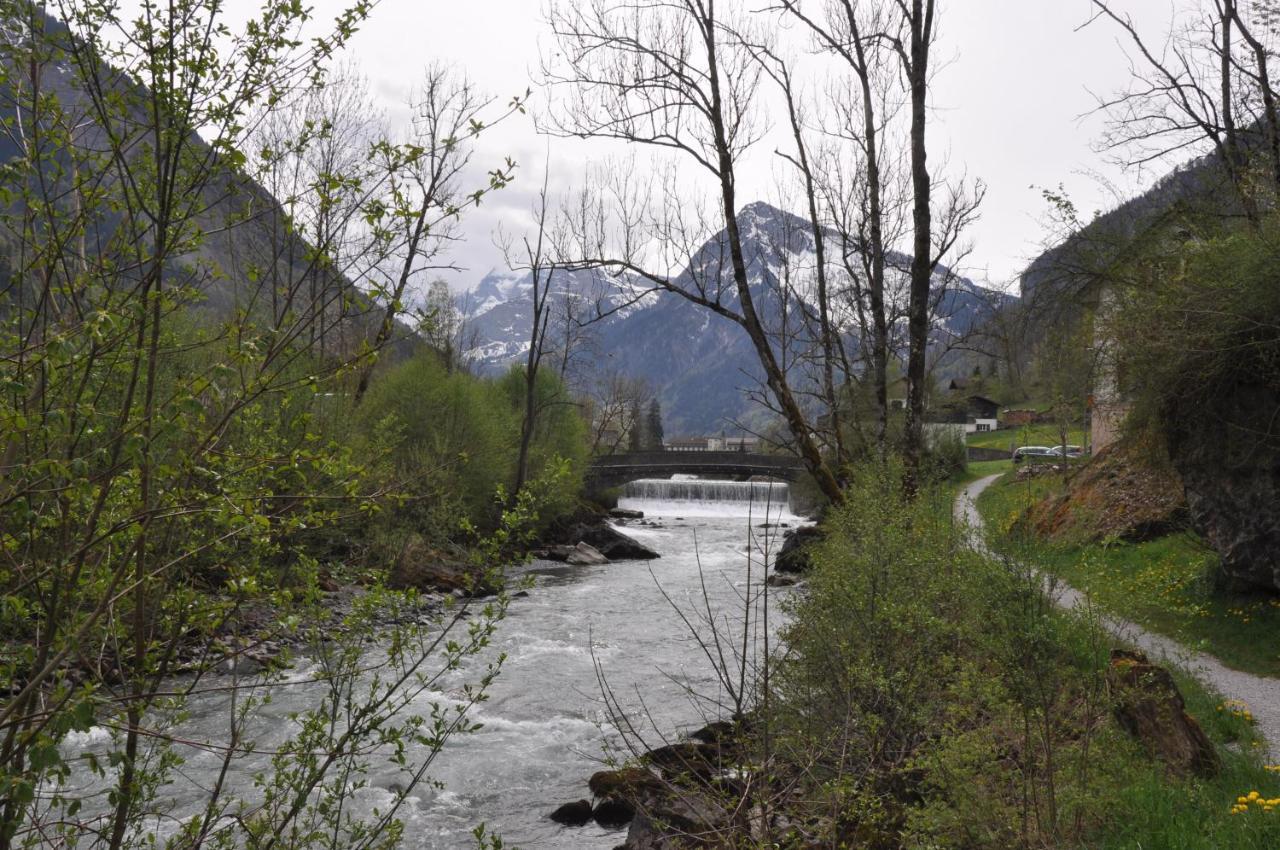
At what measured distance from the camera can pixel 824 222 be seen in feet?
47.7

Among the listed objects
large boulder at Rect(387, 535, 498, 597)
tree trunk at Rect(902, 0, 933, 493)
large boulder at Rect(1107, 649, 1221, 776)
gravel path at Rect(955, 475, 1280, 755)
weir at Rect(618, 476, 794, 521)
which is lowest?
weir at Rect(618, 476, 794, 521)

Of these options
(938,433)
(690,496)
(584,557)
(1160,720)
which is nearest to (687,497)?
(690,496)

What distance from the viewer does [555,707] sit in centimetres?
1123

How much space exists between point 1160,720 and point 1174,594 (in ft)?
18.0

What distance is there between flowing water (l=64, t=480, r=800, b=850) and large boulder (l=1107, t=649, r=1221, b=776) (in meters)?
2.78

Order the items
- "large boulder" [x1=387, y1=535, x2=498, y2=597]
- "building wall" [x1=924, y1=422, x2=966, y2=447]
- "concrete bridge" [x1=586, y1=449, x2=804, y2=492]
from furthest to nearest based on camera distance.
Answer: "concrete bridge" [x1=586, y1=449, x2=804, y2=492], "building wall" [x1=924, y1=422, x2=966, y2=447], "large boulder" [x1=387, y1=535, x2=498, y2=597]

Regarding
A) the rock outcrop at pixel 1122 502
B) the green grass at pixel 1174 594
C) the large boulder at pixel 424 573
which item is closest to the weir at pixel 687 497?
the large boulder at pixel 424 573

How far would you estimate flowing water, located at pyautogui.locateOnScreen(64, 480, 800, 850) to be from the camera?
302 inches

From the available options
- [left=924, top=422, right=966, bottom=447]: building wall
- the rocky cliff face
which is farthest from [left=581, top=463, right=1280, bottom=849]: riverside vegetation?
[left=924, top=422, right=966, bottom=447]: building wall

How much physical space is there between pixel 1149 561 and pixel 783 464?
92.6ft

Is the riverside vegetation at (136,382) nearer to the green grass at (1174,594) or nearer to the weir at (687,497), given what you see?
the green grass at (1174,594)

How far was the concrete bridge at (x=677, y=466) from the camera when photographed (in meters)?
40.7

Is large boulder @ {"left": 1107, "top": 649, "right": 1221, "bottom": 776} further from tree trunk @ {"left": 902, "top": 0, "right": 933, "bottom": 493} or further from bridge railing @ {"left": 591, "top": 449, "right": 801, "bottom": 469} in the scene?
bridge railing @ {"left": 591, "top": 449, "right": 801, "bottom": 469}

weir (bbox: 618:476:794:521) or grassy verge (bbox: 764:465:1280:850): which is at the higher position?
grassy verge (bbox: 764:465:1280:850)
